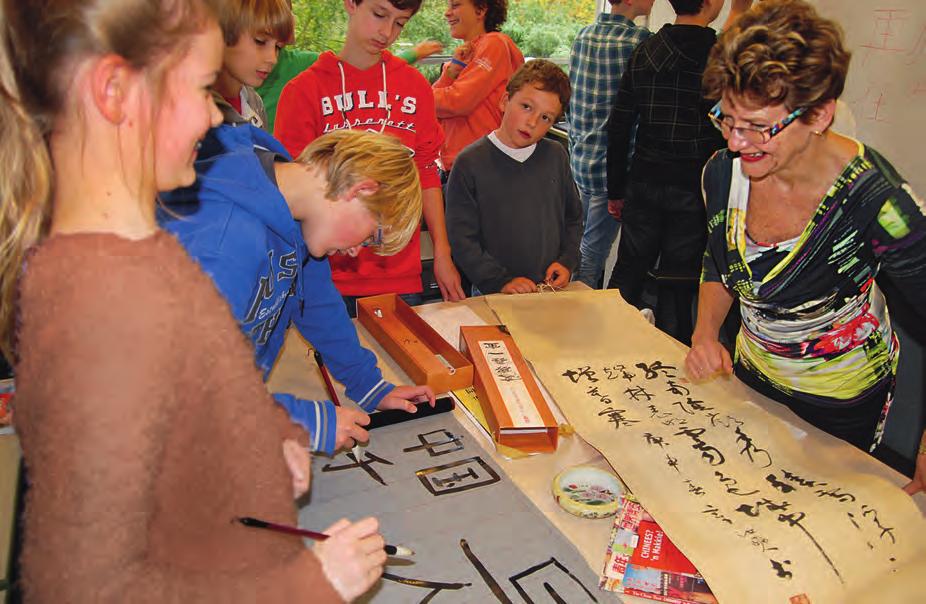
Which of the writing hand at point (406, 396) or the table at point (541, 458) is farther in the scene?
the writing hand at point (406, 396)

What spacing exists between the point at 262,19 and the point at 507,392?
0.94 m

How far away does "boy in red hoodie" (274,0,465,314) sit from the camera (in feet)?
5.71

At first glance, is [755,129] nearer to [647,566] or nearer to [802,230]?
[802,230]

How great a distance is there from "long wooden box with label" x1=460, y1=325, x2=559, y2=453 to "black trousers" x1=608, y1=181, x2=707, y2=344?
1.16 meters

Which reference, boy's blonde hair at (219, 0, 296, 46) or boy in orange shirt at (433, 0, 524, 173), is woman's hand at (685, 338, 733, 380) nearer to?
boy's blonde hair at (219, 0, 296, 46)

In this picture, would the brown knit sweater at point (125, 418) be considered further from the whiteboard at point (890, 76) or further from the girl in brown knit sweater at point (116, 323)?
the whiteboard at point (890, 76)

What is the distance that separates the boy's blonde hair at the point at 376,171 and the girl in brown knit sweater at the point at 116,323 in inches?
21.6

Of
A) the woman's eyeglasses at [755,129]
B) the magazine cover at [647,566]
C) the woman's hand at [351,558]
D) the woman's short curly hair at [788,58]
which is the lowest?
the magazine cover at [647,566]

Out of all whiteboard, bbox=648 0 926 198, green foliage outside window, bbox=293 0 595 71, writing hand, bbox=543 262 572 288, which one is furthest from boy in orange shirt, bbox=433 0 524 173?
whiteboard, bbox=648 0 926 198

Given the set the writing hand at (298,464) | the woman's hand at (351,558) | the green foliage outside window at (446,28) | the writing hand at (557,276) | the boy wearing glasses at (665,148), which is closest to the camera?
the woman's hand at (351,558)

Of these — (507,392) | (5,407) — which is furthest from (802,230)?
(5,407)

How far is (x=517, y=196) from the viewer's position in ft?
6.52

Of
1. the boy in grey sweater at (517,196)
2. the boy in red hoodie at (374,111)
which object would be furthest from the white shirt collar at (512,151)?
the boy in red hoodie at (374,111)

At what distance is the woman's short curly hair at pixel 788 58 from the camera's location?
42.9 inches
